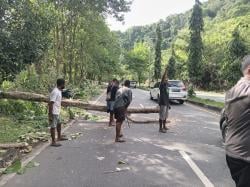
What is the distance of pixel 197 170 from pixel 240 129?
448 cm

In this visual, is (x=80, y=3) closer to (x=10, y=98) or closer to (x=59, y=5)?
(x=59, y=5)

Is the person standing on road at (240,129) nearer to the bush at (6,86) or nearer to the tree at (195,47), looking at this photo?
the bush at (6,86)

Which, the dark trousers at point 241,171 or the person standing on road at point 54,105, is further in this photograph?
the person standing on road at point 54,105

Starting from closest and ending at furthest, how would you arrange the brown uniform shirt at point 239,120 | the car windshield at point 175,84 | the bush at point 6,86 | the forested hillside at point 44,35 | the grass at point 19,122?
the brown uniform shirt at point 239,120
the grass at point 19,122
the forested hillside at point 44,35
the bush at point 6,86
the car windshield at point 175,84

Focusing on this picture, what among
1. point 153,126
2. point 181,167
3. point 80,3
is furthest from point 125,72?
point 181,167

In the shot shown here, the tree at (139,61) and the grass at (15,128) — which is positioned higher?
the tree at (139,61)

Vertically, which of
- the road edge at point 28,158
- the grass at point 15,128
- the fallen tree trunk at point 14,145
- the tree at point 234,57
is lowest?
the road edge at point 28,158

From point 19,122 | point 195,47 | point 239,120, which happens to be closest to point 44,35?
point 19,122

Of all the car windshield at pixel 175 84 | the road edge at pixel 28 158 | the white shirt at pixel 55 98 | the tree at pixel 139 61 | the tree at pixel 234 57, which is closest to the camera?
the road edge at pixel 28 158

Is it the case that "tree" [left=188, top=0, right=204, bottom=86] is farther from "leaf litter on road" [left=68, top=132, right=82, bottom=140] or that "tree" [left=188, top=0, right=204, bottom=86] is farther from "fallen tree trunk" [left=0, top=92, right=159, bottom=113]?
"leaf litter on road" [left=68, top=132, right=82, bottom=140]

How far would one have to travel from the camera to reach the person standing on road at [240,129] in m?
3.68

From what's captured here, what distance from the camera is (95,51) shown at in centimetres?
4566

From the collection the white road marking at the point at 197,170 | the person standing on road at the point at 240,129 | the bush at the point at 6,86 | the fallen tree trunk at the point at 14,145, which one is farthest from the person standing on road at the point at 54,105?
the bush at the point at 6,86

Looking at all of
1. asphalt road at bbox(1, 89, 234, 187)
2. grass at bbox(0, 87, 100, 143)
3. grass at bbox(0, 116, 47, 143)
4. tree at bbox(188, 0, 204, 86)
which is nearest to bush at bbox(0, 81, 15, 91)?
grass at bbox(0, 87, 100, 143)
